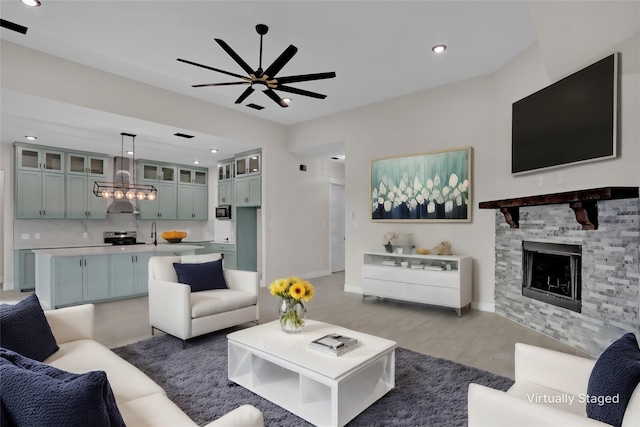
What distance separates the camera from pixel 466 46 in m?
3.72

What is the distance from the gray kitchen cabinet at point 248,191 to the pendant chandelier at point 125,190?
151 centimetres

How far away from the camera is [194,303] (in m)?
→ 3.22

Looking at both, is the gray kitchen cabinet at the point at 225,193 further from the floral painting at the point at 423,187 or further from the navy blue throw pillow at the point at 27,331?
the navy blue throw pillow at the point at 27,331

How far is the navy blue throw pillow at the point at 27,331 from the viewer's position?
1.71m

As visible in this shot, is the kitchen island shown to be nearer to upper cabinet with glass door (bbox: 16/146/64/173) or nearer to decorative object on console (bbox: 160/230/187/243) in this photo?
decorative object on console (bbox: 160/230/187/243)

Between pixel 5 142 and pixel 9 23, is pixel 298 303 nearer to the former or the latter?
pixel 9 23

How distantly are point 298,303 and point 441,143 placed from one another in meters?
3.43

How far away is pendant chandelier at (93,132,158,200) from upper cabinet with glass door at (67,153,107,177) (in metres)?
0.24

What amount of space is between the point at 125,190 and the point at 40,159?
141cm

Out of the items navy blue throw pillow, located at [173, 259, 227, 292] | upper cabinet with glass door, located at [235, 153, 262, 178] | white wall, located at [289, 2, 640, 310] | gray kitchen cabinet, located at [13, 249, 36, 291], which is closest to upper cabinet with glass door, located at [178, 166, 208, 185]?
upper cabinet with glass door, located at [235, 153, 262, 178]

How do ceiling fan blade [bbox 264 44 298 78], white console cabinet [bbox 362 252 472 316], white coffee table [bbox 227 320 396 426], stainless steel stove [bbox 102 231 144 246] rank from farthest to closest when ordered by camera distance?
stainless steel stove [bbox 102 231 144 246], white console cabinet [bbox 362 252 472 316], ceiling fan blade [bbox 264 44 298 78], white coffee table [bbox 227 320 396 426]

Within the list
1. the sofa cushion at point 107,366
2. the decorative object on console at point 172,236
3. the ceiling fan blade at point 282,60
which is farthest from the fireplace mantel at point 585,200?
the decorative object on console at point 172,236

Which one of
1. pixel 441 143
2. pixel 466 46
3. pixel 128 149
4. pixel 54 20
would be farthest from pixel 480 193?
pixel 128 149

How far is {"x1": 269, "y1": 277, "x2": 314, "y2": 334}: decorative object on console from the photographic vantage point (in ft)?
7.89
